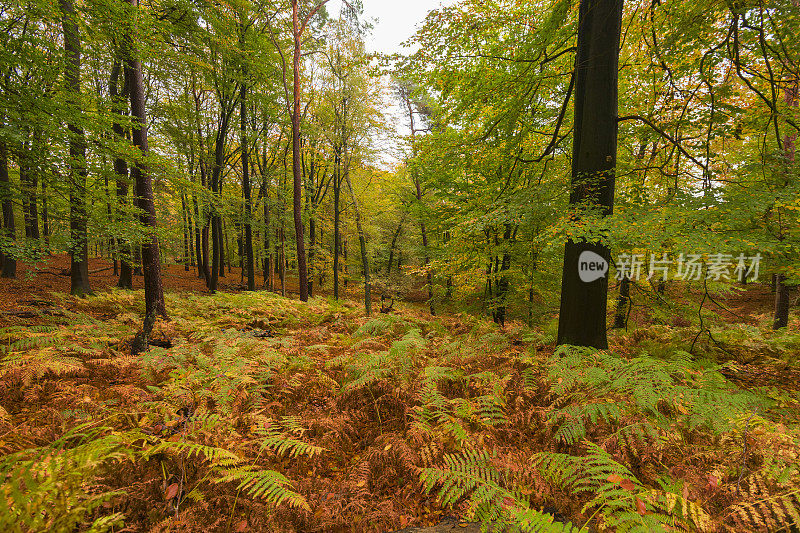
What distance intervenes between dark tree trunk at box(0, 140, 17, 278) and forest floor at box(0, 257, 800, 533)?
1008 millimetres

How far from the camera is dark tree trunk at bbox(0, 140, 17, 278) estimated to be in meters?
4.89

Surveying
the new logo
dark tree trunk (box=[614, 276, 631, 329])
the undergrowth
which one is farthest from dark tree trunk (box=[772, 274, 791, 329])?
the new logo

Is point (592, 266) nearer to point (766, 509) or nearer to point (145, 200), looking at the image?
point (766, 509)

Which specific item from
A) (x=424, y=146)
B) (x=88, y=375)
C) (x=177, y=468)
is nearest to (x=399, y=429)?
(x=177, y=468)

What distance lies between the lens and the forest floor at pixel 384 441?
6.64ft

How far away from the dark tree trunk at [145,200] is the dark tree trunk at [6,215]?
5.47 feet

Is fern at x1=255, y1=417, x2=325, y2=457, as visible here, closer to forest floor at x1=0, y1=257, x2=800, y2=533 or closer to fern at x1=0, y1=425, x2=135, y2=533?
forest floor at x1=0, y1=257, x2=800, y2=533

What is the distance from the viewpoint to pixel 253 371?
407cm

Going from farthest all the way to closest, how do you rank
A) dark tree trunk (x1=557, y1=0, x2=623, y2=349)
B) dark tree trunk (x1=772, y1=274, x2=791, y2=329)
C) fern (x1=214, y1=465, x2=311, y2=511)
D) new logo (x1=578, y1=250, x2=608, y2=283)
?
dark tree trunk (x1=772, y1=274, x2=791, y2=329), new logo (x1=578, y1=250, x2=608, y2=283), dark tree trunk (x1=557, y1=0, x2=623, y2=349), fern (x1=214, y1=465, x2=311, y2=511)

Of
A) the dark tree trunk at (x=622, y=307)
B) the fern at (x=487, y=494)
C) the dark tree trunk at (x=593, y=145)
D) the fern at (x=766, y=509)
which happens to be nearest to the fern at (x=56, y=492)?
the fern at (x=487, y=494)

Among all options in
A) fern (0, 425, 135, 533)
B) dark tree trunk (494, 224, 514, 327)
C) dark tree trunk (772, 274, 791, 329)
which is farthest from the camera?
dark tree trunk (772, 274, 791, 329)

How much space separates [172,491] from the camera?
2.18 m

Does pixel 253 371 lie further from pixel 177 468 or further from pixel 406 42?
pixel 406 42

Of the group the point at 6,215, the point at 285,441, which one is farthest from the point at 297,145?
the point at 6,215
